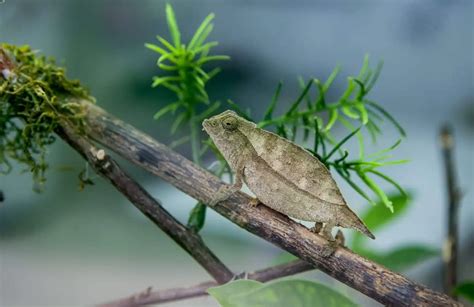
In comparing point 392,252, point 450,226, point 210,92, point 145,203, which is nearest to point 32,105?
point 145,203

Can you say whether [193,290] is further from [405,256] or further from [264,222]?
[405,256]

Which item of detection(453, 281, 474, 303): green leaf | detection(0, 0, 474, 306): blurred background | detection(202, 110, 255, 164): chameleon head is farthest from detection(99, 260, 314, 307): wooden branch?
detection(453, 281, 474, 303): green leaf

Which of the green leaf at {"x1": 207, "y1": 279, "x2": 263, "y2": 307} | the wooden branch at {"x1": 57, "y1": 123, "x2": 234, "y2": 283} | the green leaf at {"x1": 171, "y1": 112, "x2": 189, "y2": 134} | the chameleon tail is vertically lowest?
the green leaf at {"x1": 207, "y1": 279, "x2": 263, "y2": 307}

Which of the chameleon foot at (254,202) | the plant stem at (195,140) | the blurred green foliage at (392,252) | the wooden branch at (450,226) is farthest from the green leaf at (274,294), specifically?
the wooden branch at (450,226)

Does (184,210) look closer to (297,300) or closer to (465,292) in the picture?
(297,300)

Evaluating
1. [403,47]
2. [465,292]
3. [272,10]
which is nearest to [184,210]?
[465,292]

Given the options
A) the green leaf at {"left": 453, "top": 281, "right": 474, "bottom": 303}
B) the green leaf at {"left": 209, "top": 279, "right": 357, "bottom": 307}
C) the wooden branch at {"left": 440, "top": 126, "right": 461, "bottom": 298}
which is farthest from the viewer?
the wooden branch at {"left": 440, "top": 126, "right": 461, "bottom": 298}

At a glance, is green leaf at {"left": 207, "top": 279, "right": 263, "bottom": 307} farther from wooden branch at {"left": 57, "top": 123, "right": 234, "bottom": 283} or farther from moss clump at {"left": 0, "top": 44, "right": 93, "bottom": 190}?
moss clump at {"left": 0, "top": 44, "right": 93, "bottom": 190}

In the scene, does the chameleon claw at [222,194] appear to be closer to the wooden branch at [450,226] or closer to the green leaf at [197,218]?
the green leaf at [197,218]
